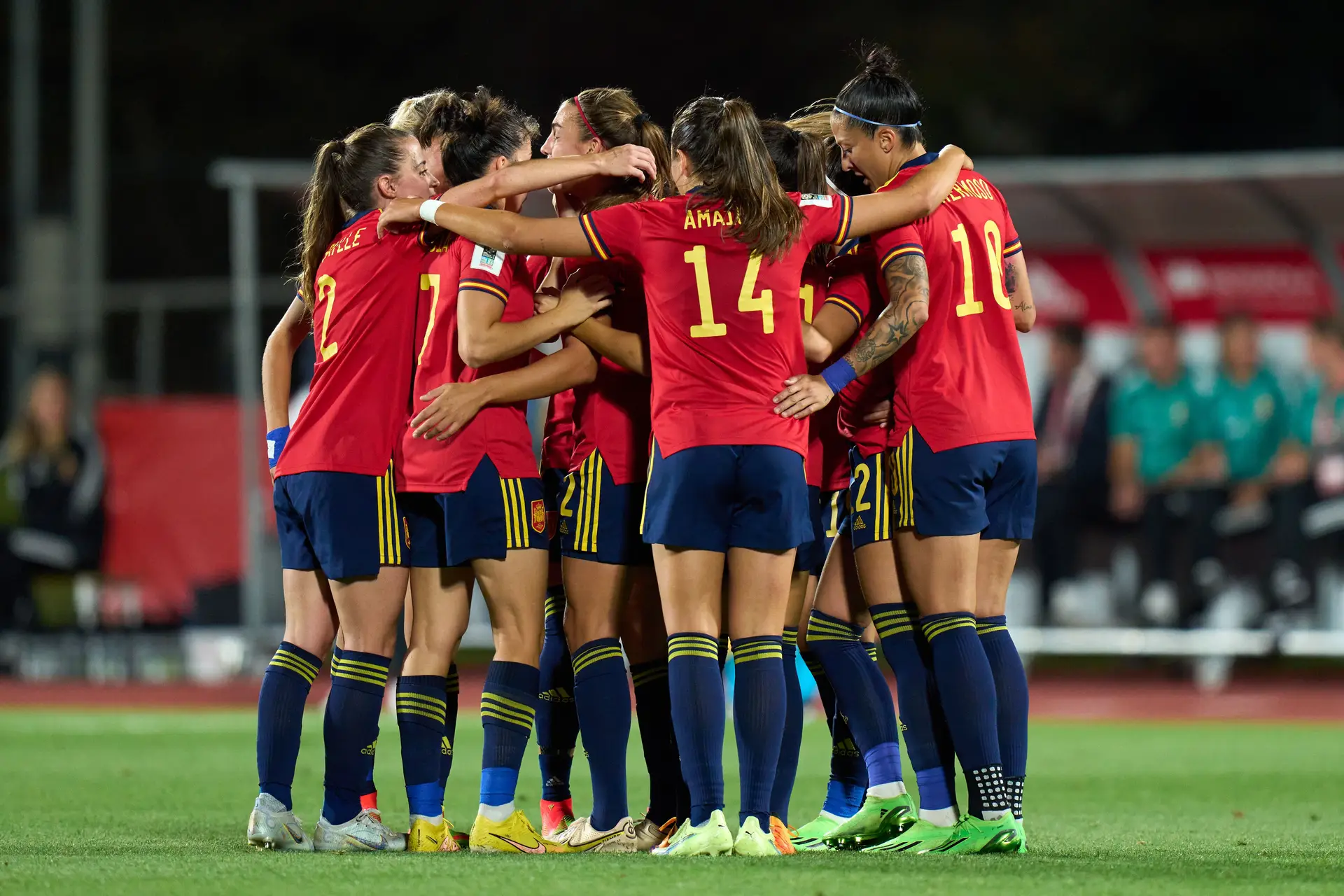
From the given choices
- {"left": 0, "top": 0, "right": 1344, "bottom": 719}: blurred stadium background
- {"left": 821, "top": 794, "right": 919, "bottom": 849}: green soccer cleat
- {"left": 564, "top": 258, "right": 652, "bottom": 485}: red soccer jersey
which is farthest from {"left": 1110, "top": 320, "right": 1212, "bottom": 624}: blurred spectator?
{"left": 564, "top": 258, "right": 652, "bottom": 485}: red soccer jersey

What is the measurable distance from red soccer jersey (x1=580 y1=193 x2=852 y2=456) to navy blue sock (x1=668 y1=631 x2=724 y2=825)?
588 millimetres

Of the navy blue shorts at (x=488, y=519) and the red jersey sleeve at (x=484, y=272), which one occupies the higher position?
the red jersey sleeve at (x=484, y=272)

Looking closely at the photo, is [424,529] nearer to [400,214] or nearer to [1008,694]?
[400,214]

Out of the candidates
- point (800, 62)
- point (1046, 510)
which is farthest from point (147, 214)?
point (1046, 510)

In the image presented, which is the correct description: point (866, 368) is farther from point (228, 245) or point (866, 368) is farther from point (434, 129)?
point (228, 245)

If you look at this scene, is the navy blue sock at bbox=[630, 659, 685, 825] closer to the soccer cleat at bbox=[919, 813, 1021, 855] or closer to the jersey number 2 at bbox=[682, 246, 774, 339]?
the soccer cleat at bbox=[919, 813, 1021, 855]

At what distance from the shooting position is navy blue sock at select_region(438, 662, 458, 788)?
586cm

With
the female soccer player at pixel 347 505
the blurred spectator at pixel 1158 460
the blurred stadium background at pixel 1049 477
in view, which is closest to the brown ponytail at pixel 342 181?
the female soccer player at pixel 347 505

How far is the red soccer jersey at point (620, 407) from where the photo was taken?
5891 millimetres

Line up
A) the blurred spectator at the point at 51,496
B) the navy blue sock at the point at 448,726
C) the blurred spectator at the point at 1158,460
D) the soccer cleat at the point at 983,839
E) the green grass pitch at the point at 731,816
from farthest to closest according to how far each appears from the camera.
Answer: the blurred spectator at the point at 51,496 → the blurred spectator at the point at 1158,460 → the navy blue sock at the point at 448,726 → the soccer cleat at the point at 983,839 → the green grass pitch at the point at 731,816

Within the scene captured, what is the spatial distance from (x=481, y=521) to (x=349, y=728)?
750mm

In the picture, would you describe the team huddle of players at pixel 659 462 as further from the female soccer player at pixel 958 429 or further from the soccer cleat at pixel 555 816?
the soccer cleat at pixel 555 816

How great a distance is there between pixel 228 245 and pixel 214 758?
1926 cm

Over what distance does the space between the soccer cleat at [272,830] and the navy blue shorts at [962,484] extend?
2.12 m
